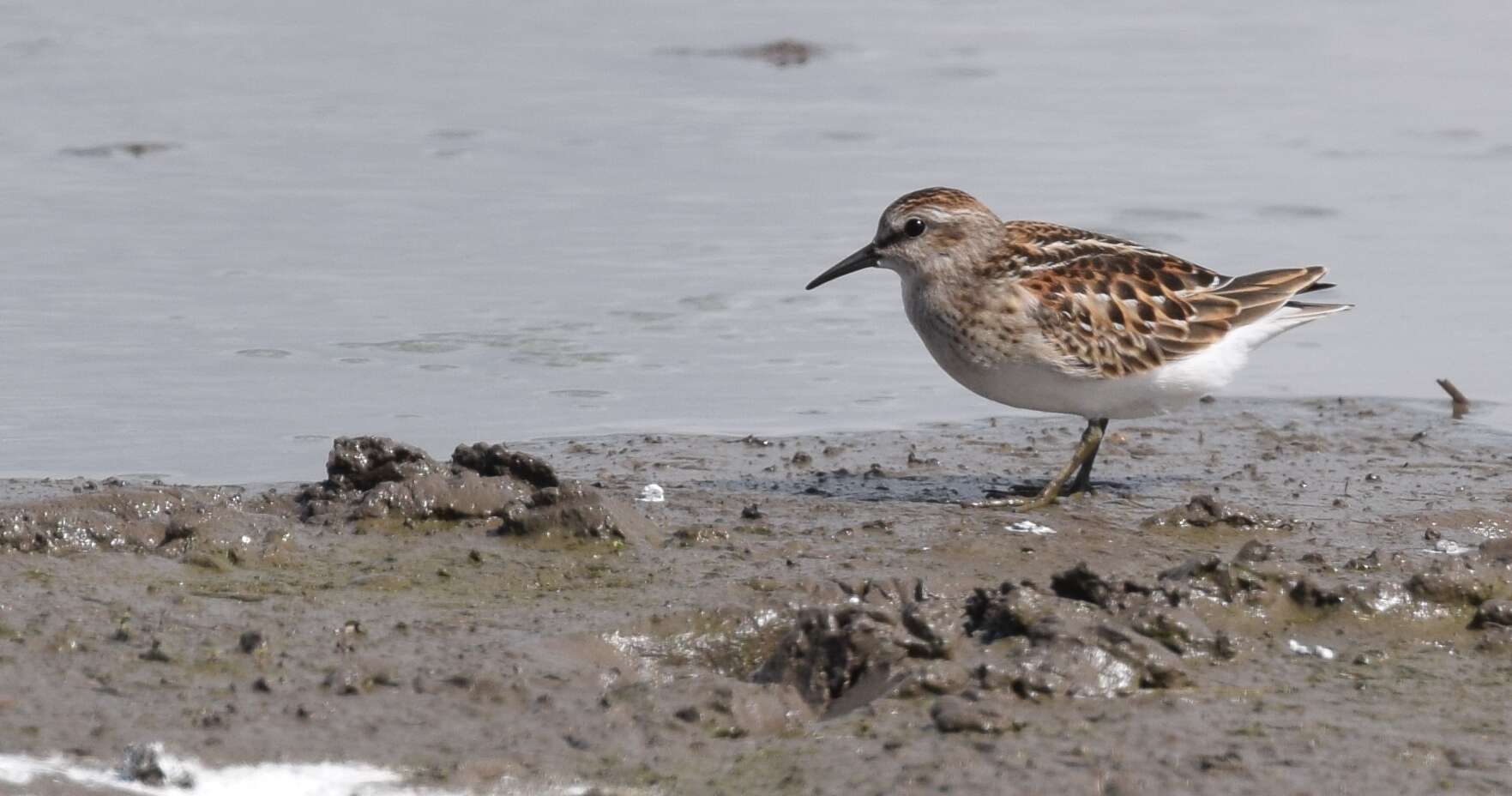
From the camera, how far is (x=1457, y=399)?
9.29 metres

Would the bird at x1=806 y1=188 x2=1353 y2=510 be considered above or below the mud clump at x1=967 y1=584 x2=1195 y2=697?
above

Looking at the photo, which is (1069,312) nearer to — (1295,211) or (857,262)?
(857,262)

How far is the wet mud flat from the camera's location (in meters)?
4.77

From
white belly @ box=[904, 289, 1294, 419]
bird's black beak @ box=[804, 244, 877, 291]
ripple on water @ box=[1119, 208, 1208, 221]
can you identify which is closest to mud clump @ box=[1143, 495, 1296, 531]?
white belly @ box=[904, 289, 1294, 419]

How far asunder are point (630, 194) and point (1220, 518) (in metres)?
5.51

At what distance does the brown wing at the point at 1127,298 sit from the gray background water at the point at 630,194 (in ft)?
4.01

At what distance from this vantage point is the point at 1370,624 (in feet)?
19.5

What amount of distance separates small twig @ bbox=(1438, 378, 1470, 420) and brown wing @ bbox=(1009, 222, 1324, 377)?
92 cm

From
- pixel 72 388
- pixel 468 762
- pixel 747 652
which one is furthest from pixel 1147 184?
pixel 468 762

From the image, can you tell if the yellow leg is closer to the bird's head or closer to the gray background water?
the bird's head

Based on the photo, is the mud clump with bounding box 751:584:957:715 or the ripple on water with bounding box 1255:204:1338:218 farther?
the ripple on water with bounding box 1255:204:1338:218

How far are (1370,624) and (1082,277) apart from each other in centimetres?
265

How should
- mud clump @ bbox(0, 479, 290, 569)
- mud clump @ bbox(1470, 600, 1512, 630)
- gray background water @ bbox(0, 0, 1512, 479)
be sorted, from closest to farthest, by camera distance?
mud clump @ bbox(1470, 600, 1512, 630)
mud clump @ bbox(0, 479, 290, 569)
gray background water @ bbox(0, 0, 1512, 479)

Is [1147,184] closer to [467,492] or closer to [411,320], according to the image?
[411,320]
